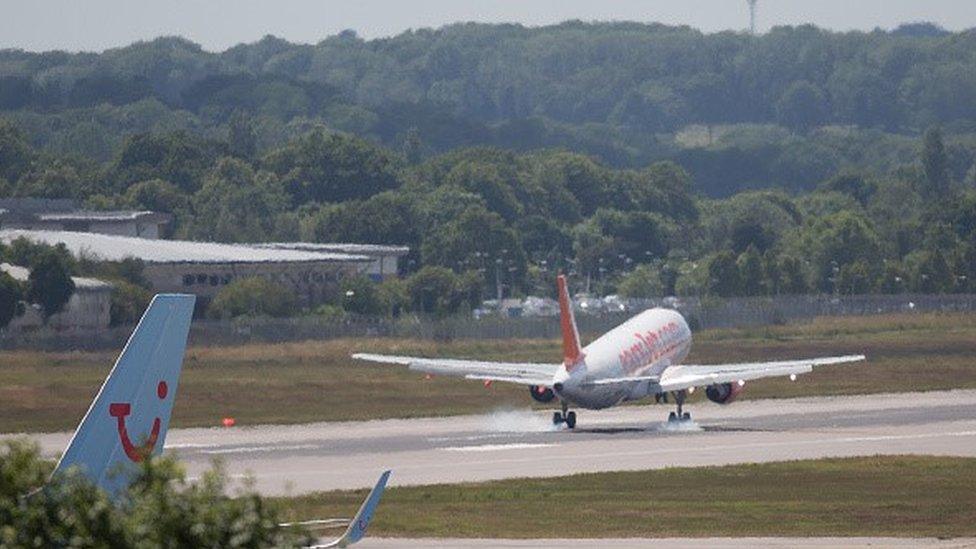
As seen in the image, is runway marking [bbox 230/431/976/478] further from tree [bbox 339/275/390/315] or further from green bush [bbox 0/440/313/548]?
tree [bbox 339/275/390/315]

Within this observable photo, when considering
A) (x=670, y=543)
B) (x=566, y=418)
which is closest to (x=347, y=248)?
(x=566, y=418)

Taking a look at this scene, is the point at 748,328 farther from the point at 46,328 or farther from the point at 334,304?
the point at 46,328

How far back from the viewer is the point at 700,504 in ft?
189

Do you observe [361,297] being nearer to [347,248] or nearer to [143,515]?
[347,248]

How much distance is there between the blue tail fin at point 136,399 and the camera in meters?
30.0

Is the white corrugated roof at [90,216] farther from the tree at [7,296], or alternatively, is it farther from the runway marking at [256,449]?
the runway marking at [256,449]

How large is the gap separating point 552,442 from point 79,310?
187 ft

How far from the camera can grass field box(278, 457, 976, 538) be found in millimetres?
51969

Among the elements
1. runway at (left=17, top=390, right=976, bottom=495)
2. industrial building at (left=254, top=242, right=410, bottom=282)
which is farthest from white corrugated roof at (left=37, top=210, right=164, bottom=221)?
runway at (left=17, top=390, right=976, bottom=495)

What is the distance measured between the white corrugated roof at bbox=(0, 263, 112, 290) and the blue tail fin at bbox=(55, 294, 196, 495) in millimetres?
100154

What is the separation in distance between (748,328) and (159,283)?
114 feet

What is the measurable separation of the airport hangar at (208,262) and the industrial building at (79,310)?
10711 mm

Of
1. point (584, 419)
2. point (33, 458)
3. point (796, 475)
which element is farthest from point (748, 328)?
point (33, 458)

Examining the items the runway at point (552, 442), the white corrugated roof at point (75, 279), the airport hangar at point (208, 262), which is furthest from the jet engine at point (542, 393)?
the airport hangar at point (208, 262)
